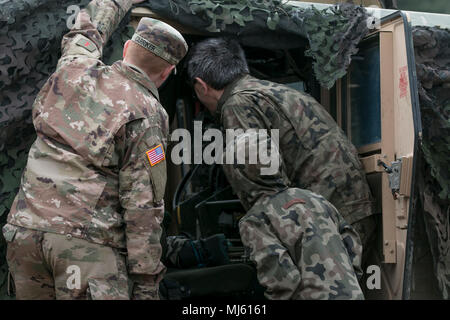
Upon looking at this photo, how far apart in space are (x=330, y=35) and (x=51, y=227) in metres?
2.16

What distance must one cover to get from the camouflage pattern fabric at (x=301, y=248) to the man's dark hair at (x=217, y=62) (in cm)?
112

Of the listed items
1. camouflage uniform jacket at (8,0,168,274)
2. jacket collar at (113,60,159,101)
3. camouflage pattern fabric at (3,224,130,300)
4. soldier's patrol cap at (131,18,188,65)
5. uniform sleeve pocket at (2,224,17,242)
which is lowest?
camouflage pattern fabric at (3,224,130,300)

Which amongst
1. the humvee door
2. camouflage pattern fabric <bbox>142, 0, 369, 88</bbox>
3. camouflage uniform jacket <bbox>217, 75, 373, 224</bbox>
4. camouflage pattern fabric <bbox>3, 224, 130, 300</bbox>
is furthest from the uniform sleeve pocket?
the humvee door

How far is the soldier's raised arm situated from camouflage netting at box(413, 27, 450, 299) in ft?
5.76

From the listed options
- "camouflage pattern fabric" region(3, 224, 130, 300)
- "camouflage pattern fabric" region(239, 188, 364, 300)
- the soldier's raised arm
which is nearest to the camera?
"camouflage pattern fabric" region(3, 224, 130, 300)

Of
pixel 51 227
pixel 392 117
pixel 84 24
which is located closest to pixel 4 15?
pixel 84 24

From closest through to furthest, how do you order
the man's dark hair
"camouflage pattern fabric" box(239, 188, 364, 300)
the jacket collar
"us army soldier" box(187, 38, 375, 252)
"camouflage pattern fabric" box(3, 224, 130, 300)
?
"camouflage pattern fabric" box(3, 224, 130, 300) → "camouflage pattern fabric" box(239, 188, 364, 300) → the jacket collar → "us army soldier" box(187, 38, 375, 252) → the man's dark hair

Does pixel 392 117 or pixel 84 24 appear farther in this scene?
pixel 392 117

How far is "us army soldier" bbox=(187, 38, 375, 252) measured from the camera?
4547 mm

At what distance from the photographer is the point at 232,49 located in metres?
4.78

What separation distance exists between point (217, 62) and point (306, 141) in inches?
28.2

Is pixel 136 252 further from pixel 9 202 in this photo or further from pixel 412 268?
pixel 412 268

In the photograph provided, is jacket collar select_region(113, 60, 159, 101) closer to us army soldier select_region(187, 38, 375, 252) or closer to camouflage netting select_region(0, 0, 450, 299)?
camouflage netting select_region(0, 0, 450, 299)

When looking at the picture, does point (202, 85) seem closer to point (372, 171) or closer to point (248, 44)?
point (248, 44)
